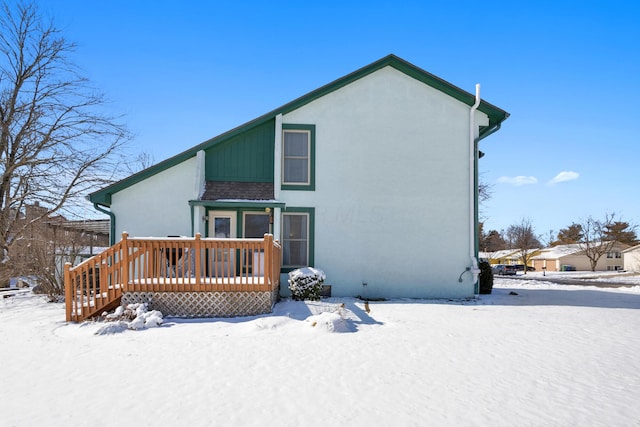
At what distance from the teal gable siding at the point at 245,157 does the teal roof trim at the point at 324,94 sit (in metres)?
0.23

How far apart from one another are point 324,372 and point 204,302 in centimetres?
438

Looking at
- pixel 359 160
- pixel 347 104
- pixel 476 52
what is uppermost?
pixel 476 52

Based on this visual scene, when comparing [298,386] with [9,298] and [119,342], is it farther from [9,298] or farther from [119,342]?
[9,298]

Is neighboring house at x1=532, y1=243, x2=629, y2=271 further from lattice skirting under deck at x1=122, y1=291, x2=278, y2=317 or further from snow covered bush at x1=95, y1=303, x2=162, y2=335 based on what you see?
snow covered bush at x1=95, y1=303, x2=162, y2=335

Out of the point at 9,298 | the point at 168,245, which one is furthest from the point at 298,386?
the point at 9,298

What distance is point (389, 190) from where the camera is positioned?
11938mm

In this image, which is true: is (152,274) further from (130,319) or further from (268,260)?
(268,260)

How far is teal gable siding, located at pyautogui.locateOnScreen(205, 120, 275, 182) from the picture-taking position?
462 inches

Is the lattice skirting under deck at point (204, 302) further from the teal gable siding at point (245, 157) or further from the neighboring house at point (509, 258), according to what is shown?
the neighboring house at point (509, 258)

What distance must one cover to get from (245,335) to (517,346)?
4737 millimetres

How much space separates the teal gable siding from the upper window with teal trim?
43cm

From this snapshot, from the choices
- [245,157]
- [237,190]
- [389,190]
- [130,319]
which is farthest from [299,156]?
[130,319]

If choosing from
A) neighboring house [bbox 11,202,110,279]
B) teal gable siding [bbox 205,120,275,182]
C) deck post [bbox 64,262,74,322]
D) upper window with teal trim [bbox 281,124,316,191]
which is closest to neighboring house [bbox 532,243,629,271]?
upper window with teal trim [bbox 281,124,316,191]

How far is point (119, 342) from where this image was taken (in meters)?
6.64
